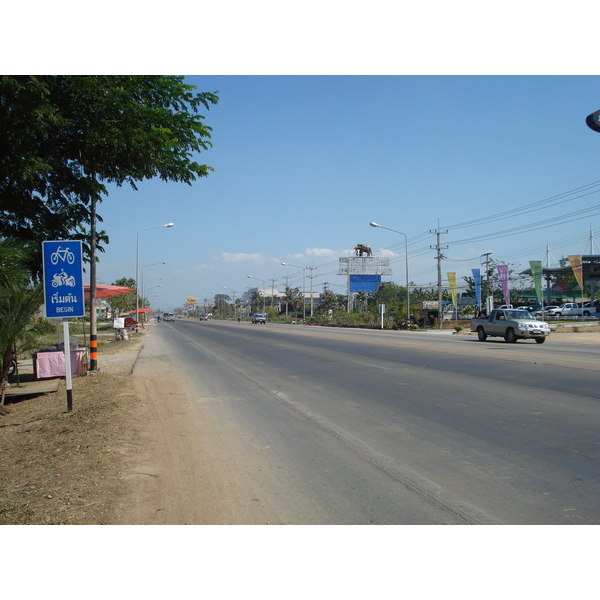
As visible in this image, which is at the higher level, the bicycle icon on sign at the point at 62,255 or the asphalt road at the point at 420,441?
the bicycle icon on sign at the point at 62,255

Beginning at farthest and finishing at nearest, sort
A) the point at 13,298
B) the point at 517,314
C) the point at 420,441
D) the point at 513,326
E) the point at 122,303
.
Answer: the point at 122,303 → the point at 517,314 → the point at 513,326 → the point at 13,298 → the point at 420,441

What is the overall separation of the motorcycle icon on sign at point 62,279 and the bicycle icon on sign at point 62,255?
21 cm

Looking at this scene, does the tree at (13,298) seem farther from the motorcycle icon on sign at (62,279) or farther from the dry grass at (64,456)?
the dry grass at (64,456)

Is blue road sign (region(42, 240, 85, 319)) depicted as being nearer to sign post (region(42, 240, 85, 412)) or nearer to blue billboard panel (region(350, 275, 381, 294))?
sign post (region(42, 240, 85, 412))

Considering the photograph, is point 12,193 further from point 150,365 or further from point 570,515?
point 570,515

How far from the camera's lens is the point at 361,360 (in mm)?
16734

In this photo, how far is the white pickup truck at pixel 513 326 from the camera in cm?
2402

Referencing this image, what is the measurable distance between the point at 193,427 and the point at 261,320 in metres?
67.7

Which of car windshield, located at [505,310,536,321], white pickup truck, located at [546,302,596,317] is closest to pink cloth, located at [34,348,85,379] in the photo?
car windshield, located at [505,310,536,321]

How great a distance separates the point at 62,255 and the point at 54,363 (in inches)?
247

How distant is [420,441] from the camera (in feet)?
22.0

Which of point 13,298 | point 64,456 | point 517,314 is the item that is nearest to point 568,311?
point 517,314

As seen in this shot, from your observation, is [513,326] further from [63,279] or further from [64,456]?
[64,456]

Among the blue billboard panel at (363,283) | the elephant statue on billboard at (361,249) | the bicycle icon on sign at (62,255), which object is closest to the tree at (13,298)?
the bicycle icon on sign at (62,255)
